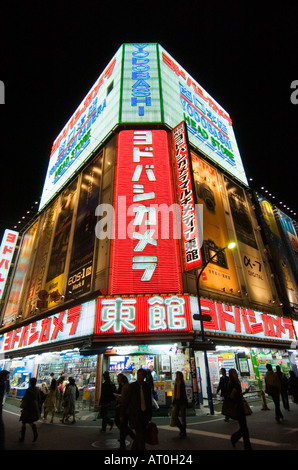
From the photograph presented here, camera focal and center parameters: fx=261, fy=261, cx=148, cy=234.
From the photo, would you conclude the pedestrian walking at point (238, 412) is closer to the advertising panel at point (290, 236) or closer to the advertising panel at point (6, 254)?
the advertising panel at point (290, 236)

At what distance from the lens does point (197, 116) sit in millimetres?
31312

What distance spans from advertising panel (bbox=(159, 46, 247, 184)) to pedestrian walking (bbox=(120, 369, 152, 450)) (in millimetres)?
23302

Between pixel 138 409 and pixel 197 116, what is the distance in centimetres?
3186

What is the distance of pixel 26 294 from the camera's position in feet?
90.7

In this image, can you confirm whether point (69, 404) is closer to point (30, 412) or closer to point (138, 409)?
point (30, 412)

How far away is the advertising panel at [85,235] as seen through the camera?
18.8m

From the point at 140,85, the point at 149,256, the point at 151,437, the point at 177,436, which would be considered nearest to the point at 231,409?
the point at 151,437

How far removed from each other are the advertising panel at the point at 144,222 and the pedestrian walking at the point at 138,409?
911 centimetres

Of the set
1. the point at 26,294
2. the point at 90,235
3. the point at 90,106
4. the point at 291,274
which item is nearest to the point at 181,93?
the point at 90,106

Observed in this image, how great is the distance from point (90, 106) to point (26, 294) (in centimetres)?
2391

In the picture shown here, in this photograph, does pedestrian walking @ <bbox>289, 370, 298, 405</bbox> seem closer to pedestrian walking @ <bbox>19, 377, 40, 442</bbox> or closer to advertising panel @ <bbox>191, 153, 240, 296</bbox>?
advertising panel @ <bbox>191, 153, 240, 296</bbox>

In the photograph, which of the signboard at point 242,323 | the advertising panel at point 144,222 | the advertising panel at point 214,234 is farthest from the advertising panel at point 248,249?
the advertising panel at point 144,222

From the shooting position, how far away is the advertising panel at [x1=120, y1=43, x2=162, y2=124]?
24594 millimetres

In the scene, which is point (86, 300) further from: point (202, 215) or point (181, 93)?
point (181, 93)
